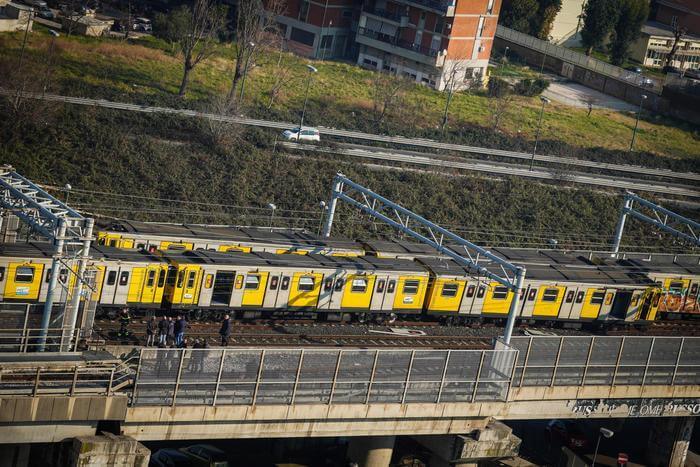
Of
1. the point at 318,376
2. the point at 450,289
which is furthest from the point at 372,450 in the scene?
the point at 450,289

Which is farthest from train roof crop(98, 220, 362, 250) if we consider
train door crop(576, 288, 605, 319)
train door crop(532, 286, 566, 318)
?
train door crop(576, 288, 605, 319)

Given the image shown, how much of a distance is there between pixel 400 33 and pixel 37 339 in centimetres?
5970

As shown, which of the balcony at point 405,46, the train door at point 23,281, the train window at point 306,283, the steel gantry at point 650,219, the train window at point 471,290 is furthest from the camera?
the balcony at point 405,46

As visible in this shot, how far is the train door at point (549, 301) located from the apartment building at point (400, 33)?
39.3m

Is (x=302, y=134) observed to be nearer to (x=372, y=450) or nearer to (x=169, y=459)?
(x=372, y=450)

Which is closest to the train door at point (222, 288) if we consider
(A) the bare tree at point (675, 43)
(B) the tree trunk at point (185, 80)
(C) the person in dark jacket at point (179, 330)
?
(C) the person in dark jacket at point (179, 330)

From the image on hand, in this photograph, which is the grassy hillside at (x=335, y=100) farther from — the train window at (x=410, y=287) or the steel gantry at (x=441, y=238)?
the train window at (x=410, y=287)

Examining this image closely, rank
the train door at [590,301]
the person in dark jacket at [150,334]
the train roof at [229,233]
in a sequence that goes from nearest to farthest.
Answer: the person in dark jacket at [150,334] < the train roof at [229,233] < the train door at [590,301]

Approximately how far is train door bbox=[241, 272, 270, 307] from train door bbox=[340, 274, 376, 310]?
3483mm

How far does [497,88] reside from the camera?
85875 mm

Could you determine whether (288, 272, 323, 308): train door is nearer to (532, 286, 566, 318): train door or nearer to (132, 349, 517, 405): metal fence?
(132, 349, 517, 405): metal fence

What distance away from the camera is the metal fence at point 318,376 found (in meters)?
28.4

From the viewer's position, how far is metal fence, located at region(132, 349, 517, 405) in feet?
93.1

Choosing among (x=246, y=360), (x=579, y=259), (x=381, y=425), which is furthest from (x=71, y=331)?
(x=579, y=259)
